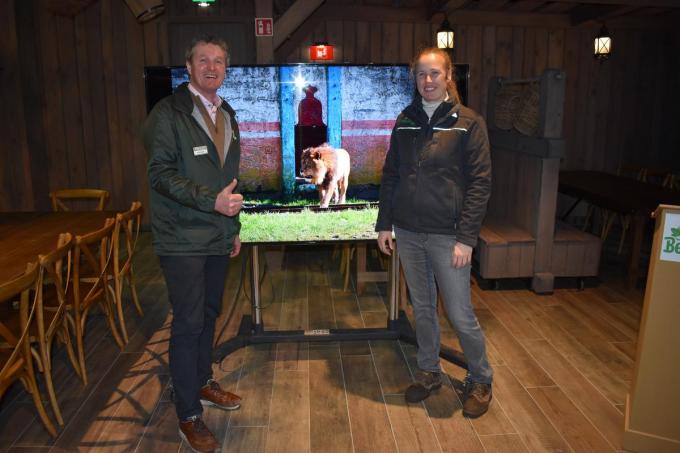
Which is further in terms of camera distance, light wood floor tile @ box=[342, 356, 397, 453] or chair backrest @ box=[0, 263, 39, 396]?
light wood floor tile @ box=[342, 356, 397, 453]

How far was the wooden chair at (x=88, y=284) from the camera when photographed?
2850 mm

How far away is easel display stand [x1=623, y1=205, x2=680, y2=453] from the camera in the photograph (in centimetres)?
221

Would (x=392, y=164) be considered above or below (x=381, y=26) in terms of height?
below

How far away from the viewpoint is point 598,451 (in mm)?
2412

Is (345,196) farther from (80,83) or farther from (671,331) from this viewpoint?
(80,83)

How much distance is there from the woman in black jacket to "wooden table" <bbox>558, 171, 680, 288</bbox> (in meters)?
2.25

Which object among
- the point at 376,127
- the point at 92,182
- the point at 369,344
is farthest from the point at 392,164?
the point at 92,182

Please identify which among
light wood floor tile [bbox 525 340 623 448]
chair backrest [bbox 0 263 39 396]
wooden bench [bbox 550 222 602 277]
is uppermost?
chair backrest [bbox 0 263 39 396]

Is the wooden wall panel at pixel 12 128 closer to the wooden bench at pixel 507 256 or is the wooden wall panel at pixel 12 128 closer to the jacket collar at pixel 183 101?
the jacket collar at pixel 183 101

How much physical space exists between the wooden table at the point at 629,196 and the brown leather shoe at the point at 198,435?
3.39m

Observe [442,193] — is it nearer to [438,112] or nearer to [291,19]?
[438,112]

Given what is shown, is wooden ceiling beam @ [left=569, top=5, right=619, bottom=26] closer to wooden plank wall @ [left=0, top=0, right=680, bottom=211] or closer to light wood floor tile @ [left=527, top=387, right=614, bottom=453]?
wooden plank wall @ [left=0, top=0, right=680, bottom=211]

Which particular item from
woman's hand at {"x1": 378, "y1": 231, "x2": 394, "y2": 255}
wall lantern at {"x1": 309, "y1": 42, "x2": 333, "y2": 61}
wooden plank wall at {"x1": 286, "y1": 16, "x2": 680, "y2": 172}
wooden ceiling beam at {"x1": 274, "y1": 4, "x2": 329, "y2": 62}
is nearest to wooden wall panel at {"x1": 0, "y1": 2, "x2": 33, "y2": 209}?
wooden ceiling beam at {"x1": 274, "y1": 4, "x2": 329, "y2": 62}

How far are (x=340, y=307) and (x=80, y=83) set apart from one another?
4.12 meters
